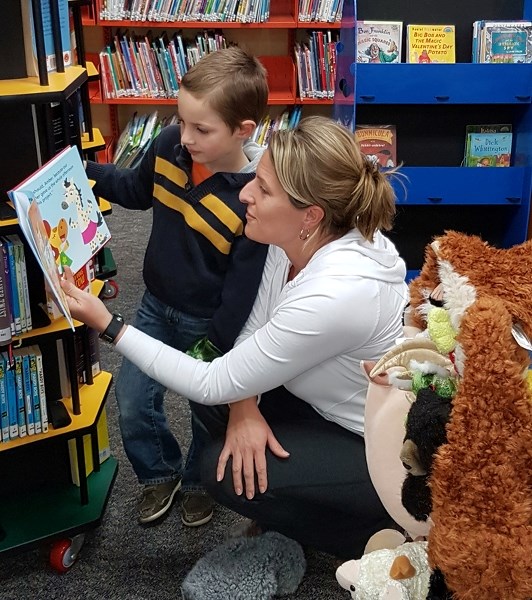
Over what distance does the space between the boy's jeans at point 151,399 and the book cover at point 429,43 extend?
175 cm

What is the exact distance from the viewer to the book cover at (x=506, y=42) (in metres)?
3.02

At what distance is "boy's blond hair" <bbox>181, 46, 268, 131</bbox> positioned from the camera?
5.53ft

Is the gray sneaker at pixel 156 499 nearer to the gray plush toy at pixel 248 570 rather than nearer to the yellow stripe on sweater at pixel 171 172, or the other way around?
the gray plush toy at pixel 248 570

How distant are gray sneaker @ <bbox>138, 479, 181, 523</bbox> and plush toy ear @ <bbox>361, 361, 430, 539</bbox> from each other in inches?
39.1

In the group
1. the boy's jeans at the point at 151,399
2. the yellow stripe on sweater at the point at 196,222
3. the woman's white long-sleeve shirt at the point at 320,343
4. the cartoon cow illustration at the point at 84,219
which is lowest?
the boy's jeans at the point at 151,399

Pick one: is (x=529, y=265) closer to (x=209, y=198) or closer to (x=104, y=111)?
(x=209, y=198)

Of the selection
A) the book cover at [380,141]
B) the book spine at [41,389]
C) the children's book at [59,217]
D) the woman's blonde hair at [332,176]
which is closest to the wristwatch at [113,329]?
the children's book at [59,217]

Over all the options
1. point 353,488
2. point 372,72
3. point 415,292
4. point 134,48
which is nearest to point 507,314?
point 415,292

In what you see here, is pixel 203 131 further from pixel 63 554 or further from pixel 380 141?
pixel 380 141

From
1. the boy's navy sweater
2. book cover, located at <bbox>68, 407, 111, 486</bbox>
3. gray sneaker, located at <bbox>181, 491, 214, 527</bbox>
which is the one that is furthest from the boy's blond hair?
gray sneaker, located at <bbox>181, 491, 214, 527</bbox>

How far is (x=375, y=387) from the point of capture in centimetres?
113

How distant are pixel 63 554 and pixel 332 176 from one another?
108 cm

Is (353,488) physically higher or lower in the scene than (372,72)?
lower

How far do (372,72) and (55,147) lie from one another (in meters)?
1.73
